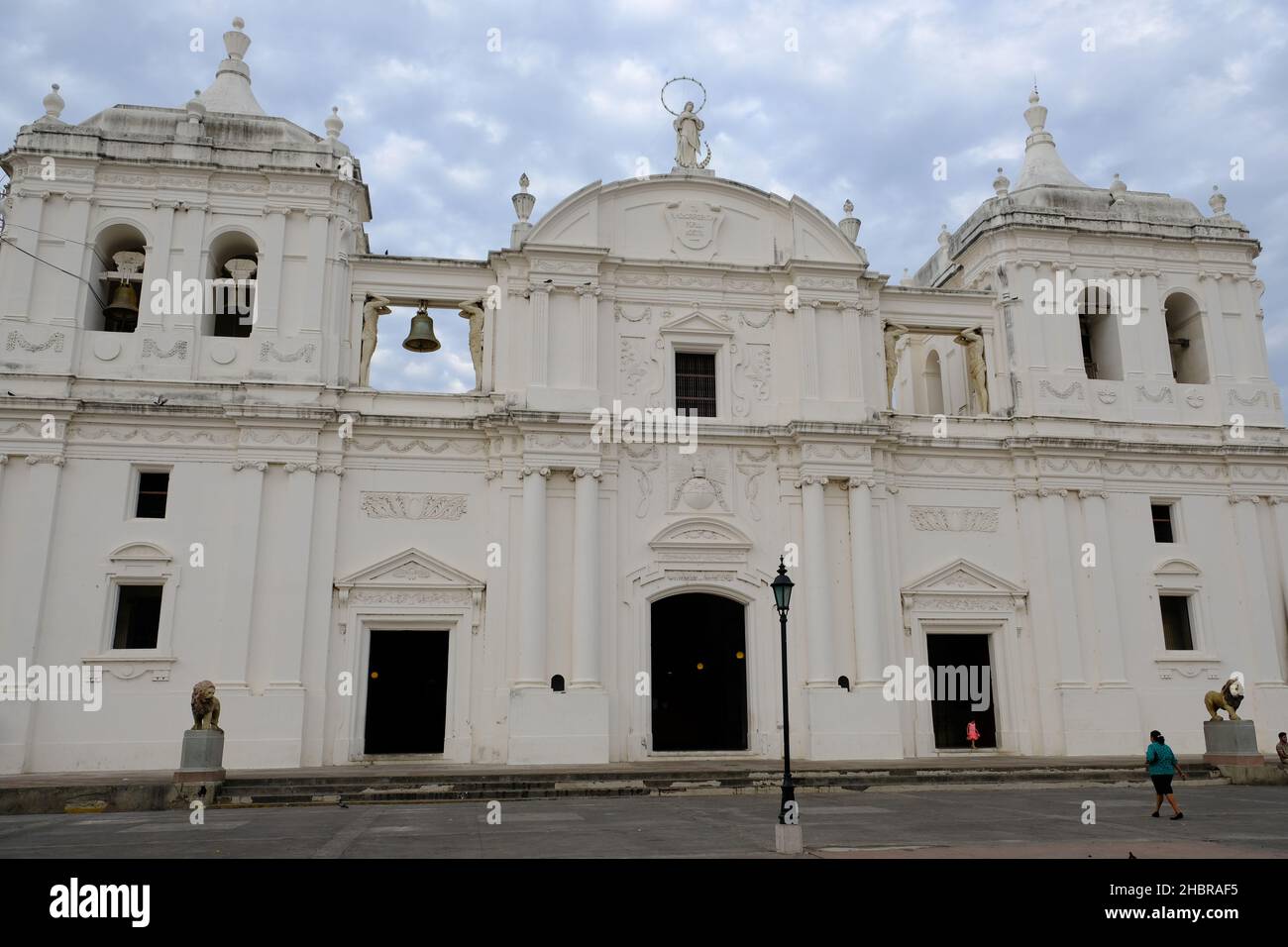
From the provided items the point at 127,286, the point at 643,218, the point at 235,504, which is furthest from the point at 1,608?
the point at 643,218

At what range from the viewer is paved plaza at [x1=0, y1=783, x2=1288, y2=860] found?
11.5 metres

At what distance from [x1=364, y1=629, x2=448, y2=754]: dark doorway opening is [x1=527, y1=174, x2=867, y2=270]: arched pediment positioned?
434 inches

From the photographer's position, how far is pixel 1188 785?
20.0 metres

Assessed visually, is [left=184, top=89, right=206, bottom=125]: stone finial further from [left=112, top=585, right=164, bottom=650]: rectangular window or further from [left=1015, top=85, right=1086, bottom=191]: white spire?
[left=1015, top=85, right=1086, bottom=191]: white spire

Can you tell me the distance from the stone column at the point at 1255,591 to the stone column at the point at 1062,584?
489cm

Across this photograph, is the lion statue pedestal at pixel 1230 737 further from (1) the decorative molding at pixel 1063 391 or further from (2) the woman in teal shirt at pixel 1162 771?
(1) the decorative molding at pixel 1063 391

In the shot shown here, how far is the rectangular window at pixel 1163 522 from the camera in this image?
2597 centimetres

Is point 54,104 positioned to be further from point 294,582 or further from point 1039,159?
point 1039,159

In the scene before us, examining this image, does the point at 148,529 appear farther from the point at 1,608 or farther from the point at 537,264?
the point at 537,264

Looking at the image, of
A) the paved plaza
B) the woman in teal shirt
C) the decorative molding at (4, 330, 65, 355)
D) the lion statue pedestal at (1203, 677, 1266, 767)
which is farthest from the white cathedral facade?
the woman in teal shirt

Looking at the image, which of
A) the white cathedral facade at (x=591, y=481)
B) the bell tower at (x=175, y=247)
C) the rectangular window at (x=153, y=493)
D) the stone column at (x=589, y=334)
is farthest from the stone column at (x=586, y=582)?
the rectangular window at (x=153, y=493)

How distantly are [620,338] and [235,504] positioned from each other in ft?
32.4
